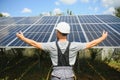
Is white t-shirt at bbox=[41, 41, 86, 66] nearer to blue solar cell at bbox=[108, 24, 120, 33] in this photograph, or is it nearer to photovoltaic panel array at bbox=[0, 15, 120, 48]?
photovoltaic panel array at bbox=[0, 15, 120, 48]

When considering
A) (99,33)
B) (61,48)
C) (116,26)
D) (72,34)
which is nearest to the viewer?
(61,48)

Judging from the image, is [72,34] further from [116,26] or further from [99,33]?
[116,26]

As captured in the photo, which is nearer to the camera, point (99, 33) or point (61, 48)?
point (61, 48)

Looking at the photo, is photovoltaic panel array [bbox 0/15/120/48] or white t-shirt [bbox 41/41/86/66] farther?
photovoltaic panel array [bbox 0/15/120/48]

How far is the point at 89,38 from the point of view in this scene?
32.9 ft

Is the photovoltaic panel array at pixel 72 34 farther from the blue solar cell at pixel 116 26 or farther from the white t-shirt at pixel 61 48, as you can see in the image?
the white t-shirt at pixel 61 48

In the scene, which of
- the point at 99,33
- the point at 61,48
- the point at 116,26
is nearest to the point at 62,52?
the point at 61,48

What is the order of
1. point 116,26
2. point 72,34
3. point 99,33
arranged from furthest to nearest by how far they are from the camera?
point 116,26 < point 99,33 < point 72,34

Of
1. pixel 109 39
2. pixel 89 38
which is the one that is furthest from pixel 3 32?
pixel 109 39

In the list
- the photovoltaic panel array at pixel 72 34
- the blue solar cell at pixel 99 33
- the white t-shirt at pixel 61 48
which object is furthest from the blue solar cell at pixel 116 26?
the white t-shirt at pixel 61 48

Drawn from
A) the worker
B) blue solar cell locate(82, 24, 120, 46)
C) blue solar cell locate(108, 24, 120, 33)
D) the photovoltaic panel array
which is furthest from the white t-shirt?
blue solar cell locate(108, 24, 120, 33)

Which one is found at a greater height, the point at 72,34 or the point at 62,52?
the point at 62,52

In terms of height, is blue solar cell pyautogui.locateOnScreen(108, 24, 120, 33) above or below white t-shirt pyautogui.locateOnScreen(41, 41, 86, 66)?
below

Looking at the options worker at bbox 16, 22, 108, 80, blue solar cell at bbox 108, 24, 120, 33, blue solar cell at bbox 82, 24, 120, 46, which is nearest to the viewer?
worker at bbox 16, 22, 108, 80
